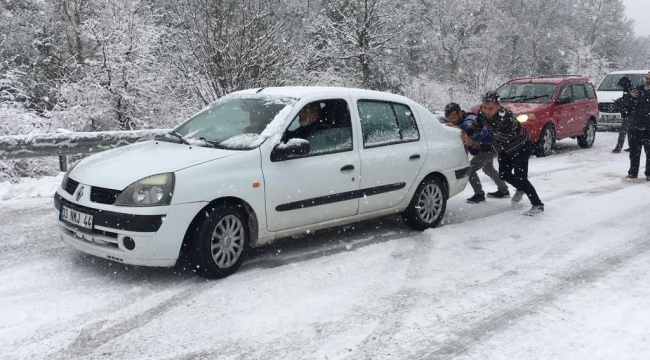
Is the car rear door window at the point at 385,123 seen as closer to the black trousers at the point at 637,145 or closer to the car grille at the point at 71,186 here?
the car grille at the point at 71,186

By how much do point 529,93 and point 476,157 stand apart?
5.93 m

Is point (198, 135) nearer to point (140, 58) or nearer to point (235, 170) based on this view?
point (235, 170)

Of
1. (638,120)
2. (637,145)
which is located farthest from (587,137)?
(638,120)

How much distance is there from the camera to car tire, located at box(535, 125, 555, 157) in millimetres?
12164

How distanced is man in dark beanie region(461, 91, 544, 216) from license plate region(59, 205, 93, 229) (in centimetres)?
473

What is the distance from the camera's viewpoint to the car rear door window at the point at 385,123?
5.57 m

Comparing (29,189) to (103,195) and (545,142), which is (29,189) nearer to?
(103,195)

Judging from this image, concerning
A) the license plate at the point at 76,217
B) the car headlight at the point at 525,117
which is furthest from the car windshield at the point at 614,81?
the license plate at the point at 76,217

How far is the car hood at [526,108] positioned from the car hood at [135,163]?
9.02 meters

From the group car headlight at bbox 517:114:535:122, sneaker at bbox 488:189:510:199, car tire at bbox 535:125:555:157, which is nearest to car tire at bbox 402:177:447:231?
sneaker at bbox 488:189:510:199

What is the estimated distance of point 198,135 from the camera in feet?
17.2

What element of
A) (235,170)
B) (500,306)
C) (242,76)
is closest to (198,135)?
(235,170)

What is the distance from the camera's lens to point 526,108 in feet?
39.7

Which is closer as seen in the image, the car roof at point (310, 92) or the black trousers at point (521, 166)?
the car roof at point (310, 92)
